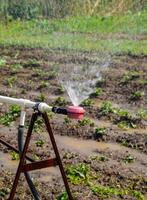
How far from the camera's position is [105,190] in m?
5.20

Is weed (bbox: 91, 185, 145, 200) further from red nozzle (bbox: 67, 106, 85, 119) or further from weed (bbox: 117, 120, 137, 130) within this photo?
weed (bbox: 117, 120, 137, 130)

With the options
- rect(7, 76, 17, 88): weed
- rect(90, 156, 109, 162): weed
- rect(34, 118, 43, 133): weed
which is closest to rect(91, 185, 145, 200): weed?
rect(90, 156, 109, 162): weed

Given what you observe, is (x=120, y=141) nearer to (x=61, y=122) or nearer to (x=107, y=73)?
(x=61, y=122)

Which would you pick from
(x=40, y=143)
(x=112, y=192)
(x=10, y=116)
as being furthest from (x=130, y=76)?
(x=112, y=192)

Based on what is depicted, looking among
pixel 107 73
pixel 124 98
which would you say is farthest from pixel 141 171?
pixel 107 73

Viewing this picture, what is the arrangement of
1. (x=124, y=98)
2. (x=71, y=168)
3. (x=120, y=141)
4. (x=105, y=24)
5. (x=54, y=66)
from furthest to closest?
(x=105, y=24) → (x=54, y=66) → (x=124, y=98) → (x=120, y=141) → (x=71, y=168)

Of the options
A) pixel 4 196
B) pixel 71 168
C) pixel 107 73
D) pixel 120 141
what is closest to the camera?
pixel 4 196

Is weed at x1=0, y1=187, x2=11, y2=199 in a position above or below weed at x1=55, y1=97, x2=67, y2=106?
below

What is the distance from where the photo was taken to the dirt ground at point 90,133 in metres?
5.39

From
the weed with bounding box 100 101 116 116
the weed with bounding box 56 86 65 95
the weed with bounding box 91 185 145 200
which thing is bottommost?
the weed with bounding box 91 185 145 200

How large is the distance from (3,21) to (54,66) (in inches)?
296

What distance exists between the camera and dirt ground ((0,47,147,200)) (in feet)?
17.7

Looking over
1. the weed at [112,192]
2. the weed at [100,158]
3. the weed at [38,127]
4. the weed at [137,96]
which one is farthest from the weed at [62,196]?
the weed at [137,96]

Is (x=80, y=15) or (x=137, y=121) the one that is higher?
(x=80, y=15)
